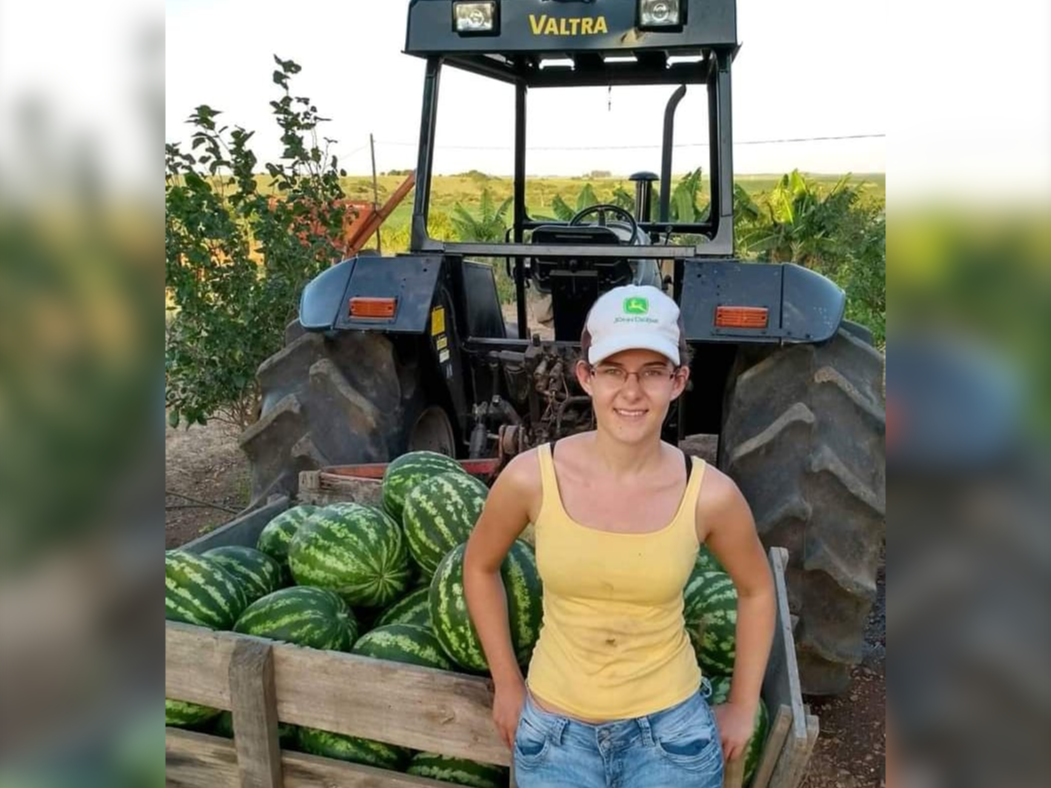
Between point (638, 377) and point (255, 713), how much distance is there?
1260 mm

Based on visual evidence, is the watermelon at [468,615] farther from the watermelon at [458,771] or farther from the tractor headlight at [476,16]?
the tractor headlight at [476,16]

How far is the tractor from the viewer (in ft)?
11.5

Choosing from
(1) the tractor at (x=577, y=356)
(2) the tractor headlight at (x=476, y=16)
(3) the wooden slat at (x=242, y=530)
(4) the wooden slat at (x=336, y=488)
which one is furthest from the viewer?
(2) the tractor headlight at (x=476, y=16)

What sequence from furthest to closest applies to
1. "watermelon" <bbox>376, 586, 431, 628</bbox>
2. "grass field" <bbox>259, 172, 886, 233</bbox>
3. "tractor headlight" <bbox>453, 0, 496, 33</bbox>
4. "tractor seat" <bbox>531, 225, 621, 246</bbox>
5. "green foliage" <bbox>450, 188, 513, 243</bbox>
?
"grass field" <bbox>259, 172, 886, 233</bbox>, "green foliage" <bbox>450, 188, 513, 243</bbox>, "tractor seat" <bbox>531, 225, 621, 246</bbox>, "tractor headlight" <bbox>453, 0, 496, 33</bbox>, "watermelon" <bbox>376, 586, 431, 628</bbox>

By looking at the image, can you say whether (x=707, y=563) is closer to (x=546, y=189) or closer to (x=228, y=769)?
(x=228, y=769)

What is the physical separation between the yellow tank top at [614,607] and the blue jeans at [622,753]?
0.03 metres

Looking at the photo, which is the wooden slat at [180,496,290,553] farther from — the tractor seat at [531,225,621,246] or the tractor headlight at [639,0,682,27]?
the tractor headlight at [639,0,682,27]

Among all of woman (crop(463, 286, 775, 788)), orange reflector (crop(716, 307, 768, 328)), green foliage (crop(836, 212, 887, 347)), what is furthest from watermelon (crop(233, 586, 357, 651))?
green foliage (crop(836, 212, 887, 347))

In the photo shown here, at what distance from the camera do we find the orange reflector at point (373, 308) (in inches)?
154

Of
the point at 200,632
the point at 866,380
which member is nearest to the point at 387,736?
the point at 200,632

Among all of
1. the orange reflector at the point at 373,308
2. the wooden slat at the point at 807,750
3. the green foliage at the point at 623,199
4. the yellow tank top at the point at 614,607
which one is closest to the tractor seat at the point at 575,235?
the orange reflector at the point at 373,308

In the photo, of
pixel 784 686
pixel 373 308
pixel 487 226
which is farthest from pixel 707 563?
pixel 487 226

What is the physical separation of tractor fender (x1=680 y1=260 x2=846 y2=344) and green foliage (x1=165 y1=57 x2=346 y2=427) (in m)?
3.46
